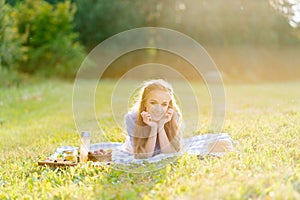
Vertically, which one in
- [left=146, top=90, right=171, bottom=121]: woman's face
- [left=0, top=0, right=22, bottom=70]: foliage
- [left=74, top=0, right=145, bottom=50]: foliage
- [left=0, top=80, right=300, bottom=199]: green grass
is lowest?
[left=0, top=80, right=300, bottom=199]: green grass

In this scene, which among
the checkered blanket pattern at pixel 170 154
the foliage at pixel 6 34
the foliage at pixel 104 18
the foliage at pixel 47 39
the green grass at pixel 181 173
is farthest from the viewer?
the foliage at pixel 104 18

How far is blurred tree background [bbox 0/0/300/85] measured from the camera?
18094 mm

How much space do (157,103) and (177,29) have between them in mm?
16722

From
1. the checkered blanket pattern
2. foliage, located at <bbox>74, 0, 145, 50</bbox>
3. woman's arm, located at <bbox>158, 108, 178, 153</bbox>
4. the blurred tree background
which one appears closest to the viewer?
the checkered blanket pattern

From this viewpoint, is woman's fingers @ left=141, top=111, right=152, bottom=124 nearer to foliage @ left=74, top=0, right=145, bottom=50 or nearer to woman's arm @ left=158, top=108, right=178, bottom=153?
woman's arm @ left=158, top=108, right=178, bottom=153

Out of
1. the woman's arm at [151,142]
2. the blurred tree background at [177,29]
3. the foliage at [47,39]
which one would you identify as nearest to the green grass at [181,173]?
the woman's arm at [151,142]

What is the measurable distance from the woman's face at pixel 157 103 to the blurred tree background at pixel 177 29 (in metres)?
14.5

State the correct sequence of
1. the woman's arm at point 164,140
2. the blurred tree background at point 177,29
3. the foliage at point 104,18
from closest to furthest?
the woman's arm at point 164,140, the blurred tree background at point 177,29, the foliage at point 104,18

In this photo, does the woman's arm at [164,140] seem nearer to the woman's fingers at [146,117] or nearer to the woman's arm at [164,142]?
the woman's arm at [164,142]

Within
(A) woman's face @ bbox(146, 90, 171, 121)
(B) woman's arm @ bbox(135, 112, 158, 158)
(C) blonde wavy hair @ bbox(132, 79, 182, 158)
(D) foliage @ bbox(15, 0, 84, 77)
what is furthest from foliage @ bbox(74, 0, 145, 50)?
(B) woman's arm @ bbox(135, 112, 158, 158)

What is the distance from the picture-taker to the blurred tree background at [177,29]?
712 inches

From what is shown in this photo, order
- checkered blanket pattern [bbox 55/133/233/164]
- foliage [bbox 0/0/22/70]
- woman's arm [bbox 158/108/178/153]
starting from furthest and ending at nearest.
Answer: foliage [bbox 0/0/22/70]
woman's arm [bbox 158/108/178/153]
checkered blanket pattern [bbox 55/133/233/164]

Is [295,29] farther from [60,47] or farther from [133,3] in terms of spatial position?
[60,47]

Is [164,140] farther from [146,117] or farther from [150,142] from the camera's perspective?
[146,117]
